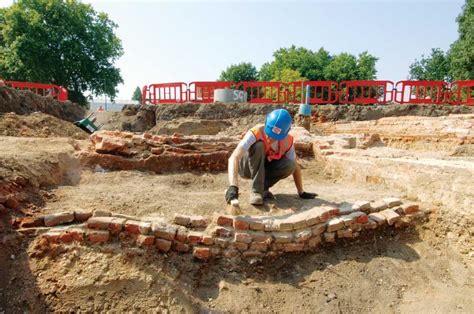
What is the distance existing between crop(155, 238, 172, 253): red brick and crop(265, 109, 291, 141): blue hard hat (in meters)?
1.37

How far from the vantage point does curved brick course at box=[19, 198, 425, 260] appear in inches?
98.5

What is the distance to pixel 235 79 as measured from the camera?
3638cm

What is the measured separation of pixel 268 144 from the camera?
3072mm

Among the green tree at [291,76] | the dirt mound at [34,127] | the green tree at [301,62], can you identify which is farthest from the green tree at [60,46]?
the green tree at [301,62]

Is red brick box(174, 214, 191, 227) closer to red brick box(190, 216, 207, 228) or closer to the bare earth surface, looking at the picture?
red brick box(190, 216, 207, 228)

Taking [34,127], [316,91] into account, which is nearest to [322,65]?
[316,91]

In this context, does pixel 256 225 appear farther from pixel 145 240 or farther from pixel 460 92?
pixel 460 92

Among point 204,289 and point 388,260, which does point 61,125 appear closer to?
point 204,289

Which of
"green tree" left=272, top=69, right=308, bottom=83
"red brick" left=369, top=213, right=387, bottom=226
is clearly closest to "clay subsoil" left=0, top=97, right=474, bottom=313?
"red brick" left=369, top=213, right=387, bottom=226

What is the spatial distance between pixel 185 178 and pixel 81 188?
55.1 inches

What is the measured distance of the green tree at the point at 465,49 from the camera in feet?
53.0

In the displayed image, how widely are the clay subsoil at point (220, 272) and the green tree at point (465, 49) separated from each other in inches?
697

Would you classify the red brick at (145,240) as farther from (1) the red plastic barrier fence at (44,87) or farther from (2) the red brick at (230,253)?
(1) the red plastic barrier fence at (44,87)

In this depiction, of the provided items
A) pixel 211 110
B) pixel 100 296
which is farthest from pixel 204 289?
pixel 211 110
